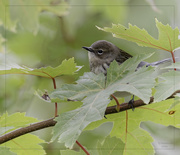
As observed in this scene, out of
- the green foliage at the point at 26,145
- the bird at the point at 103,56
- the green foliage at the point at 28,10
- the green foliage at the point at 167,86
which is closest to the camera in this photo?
the green foliage at the point at 167,86

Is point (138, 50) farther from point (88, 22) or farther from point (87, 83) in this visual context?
point (87, 83)

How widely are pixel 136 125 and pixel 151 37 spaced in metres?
0.48

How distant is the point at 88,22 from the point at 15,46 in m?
0.81

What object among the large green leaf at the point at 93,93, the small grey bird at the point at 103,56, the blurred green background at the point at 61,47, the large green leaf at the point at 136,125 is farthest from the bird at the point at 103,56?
the large green leaf at the point at 93,93

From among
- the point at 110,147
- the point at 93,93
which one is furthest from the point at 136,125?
the point at 93,93

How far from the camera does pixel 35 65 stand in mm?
3326

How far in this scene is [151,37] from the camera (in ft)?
4.51

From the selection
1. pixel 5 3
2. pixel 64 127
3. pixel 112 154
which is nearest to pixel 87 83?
pixel 64 127

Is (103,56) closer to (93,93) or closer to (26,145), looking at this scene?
(26,145)

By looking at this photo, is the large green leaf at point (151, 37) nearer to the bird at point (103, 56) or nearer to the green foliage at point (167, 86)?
the green foliage at point (167, 86)

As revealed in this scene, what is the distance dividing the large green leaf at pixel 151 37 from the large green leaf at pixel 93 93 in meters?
0.11

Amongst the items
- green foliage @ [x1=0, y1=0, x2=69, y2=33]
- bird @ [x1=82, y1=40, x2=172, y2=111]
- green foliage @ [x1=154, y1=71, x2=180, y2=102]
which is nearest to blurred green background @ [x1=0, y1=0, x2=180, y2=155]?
bird @ [x1=82, y1=40, x2=172, y2=111]

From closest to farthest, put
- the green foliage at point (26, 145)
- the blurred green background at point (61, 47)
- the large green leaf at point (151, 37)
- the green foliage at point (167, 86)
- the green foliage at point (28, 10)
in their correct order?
the green foliage at point (167, 86) → the large green leaf at point (151, 37) → the green foliage at point (26, 145) → the green foliage at point (28, 10) → the blurred green background at point (61, 47)

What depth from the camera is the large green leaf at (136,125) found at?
162 cm
